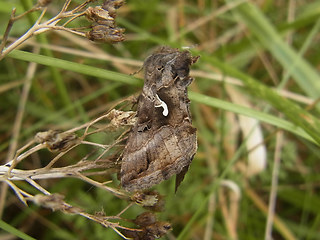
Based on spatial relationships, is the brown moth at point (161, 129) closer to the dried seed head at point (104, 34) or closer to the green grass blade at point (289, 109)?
the dried seed head at point (104, 34)

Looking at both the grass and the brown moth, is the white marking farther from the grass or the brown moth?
the grass

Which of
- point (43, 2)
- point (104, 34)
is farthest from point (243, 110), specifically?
point (43, 2)

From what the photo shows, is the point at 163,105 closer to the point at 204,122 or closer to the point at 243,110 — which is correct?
the point at 243,110

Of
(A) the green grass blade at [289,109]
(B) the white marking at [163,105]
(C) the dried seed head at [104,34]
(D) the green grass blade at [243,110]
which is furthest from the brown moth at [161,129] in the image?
(A) the green grass blade at [289,109]

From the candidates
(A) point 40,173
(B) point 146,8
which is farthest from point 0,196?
(B) point 146,8

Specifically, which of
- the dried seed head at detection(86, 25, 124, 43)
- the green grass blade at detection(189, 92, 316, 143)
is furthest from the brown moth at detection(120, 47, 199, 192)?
the dried seed head at detection(86, 25, 124, 43)

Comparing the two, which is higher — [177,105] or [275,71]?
[275,71]

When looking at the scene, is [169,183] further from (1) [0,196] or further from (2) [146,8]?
(2) [146,8]
